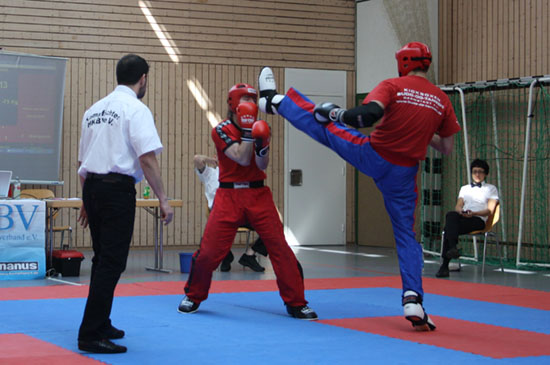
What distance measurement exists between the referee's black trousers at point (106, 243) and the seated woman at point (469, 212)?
5556mm

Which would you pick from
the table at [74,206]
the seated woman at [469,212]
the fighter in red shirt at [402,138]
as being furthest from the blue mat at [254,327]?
the table at [74,206]

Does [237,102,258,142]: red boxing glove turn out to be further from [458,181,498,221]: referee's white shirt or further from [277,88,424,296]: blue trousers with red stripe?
[458,181,498,221]: referee's white shirt

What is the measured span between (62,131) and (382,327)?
8952 millimetres

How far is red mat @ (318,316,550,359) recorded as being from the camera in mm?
4289

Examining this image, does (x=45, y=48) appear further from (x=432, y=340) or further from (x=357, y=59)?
(x=432, y=340)

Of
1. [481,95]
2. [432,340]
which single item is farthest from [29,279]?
[481,95]

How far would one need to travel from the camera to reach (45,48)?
1257 cm

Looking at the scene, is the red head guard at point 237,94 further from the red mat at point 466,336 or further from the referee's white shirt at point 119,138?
the red mat at point 466,336

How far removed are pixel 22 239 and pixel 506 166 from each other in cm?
715

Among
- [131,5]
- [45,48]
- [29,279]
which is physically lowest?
[29,279]

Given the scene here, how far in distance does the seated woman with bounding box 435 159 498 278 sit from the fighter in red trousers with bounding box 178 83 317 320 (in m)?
3.98

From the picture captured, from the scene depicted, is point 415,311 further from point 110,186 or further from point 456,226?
point 456,226

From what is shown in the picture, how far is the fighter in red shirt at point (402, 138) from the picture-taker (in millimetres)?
4902

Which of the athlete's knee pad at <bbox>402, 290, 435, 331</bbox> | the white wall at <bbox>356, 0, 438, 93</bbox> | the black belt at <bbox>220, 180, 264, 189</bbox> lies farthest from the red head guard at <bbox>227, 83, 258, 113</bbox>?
the white wall at <bbox>356, 0, 438, 93</bbox>
